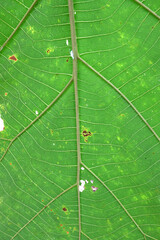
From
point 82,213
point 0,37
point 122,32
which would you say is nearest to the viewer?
point 122,32

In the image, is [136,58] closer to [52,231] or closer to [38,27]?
[38,27]

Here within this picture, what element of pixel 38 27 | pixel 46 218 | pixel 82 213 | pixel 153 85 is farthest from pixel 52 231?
pixel 38 27

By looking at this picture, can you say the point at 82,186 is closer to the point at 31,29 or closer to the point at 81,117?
the point at 81,117

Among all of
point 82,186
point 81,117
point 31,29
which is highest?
point 31,29

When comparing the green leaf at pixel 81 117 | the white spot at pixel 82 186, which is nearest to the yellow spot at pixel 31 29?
the green leaf at pixel 81 117

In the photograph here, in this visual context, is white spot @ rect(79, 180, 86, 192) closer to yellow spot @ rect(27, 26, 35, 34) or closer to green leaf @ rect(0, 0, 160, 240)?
green leaf @ rect(0, 0, 160, 240)

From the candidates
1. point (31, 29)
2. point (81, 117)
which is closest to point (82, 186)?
point (81, 117)

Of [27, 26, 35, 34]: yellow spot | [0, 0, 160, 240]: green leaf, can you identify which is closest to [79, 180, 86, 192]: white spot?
[0, 0, 160, 240]: green leaf

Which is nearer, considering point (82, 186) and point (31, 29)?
point (31, 29)
